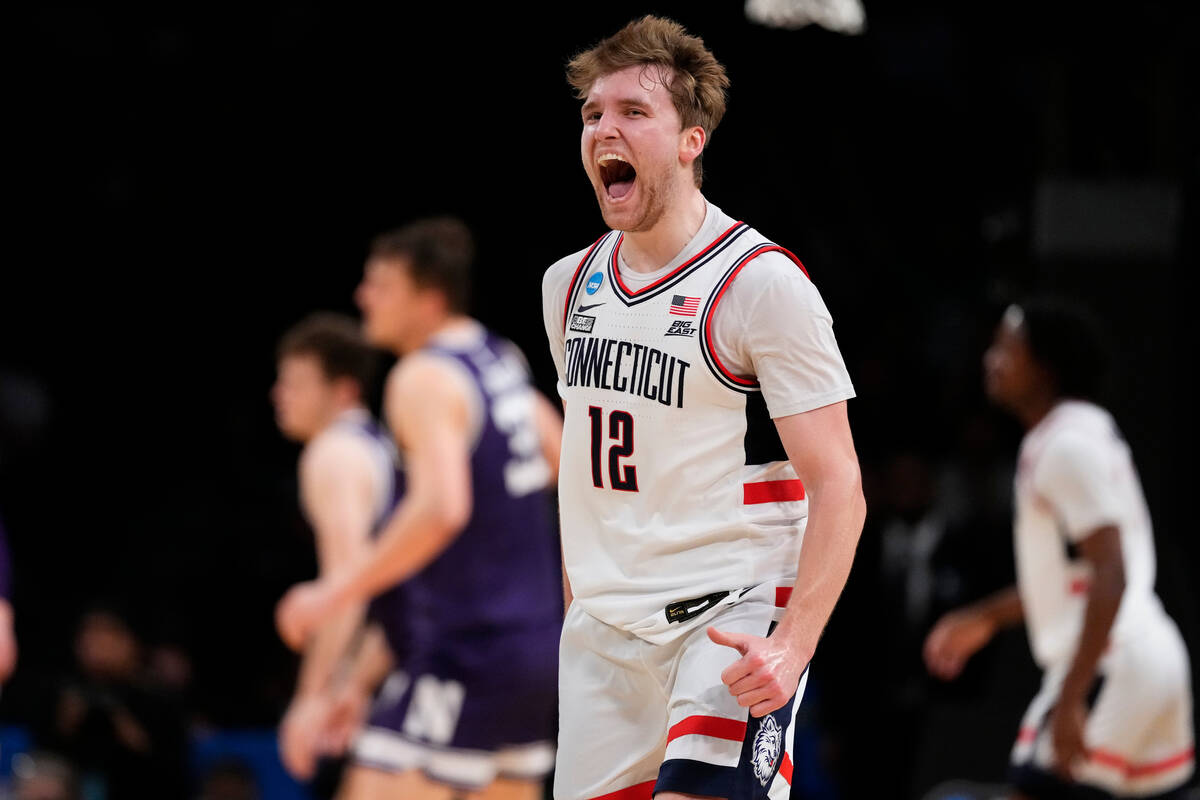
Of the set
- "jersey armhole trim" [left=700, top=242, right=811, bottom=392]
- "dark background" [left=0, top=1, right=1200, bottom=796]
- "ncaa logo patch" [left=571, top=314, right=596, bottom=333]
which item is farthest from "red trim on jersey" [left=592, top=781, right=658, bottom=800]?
"dark background" [left=0, top=1, right=1200, bottom=796]

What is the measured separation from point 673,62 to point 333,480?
3.76 metres

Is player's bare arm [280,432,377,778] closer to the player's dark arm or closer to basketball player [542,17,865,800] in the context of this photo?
the player's dark arm

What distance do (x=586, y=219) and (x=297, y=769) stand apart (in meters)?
4.14

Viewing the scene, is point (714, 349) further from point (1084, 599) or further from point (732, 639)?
point (1084, 599)

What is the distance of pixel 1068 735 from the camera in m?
5.01

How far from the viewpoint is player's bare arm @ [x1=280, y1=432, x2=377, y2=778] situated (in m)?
6.43

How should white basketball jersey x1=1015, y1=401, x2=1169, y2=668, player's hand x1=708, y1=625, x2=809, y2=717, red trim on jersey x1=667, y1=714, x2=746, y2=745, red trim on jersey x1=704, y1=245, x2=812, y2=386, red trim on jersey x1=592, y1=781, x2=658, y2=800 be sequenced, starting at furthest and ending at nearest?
1. white basketball jersey x1=1015, y1=401, x2=1169, y2=668
2. red trim on jersey x1=592, y1=781, x2=658, y2=800
3. red trim on jersey x1=704, y1=245, x2=812, y2=386
4. red trim on jersey x1=667, y1=714, x2=746, y2=745
5. player's hand x1=708, y1=625, x2=809, y2=717

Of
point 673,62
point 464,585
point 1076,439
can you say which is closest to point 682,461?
point 673,62

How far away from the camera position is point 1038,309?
5.66m

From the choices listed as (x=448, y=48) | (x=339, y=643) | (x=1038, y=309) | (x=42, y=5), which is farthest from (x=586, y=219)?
(x=42, y=5)

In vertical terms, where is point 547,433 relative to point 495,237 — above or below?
below

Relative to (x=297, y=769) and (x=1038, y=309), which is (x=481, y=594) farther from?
(x=1038, y=309)

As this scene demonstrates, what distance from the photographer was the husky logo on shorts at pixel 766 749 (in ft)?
9.96

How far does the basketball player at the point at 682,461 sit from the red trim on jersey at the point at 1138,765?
2488 mm
